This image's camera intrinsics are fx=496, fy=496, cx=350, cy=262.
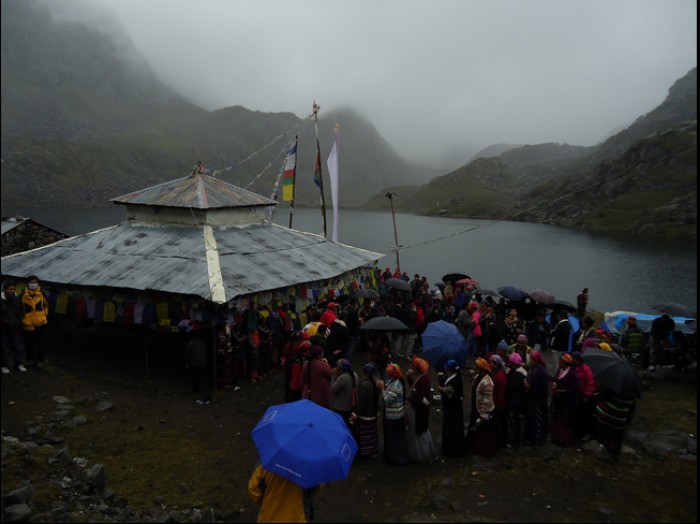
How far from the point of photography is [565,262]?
2194 inches

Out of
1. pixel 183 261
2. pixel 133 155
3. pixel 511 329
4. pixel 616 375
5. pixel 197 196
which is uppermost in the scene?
pixel 133 155

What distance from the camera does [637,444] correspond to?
9.91 metres

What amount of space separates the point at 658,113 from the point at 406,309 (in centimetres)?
19694

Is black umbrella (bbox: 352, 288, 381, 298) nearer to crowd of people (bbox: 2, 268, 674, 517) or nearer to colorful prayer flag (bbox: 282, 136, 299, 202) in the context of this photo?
crowd of people (bbox: 2, 268, 674, 517)

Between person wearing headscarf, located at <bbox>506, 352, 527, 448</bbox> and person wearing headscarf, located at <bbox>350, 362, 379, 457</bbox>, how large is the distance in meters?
2.57

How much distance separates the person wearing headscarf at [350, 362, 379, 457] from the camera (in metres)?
8.91

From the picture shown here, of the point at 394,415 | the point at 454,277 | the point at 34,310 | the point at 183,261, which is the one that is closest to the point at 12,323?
the point at 34,310

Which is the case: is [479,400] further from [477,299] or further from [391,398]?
[477,299]

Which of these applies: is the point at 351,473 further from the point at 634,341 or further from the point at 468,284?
the point at 468,284

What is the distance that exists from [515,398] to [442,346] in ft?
7.84

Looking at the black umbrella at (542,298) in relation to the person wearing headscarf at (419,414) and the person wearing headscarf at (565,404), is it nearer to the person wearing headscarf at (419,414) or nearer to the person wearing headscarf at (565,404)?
the person wearing headscarf at (565,404)

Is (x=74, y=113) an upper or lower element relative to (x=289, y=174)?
upper

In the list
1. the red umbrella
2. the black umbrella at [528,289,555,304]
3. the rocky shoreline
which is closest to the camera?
the rocky shoreline

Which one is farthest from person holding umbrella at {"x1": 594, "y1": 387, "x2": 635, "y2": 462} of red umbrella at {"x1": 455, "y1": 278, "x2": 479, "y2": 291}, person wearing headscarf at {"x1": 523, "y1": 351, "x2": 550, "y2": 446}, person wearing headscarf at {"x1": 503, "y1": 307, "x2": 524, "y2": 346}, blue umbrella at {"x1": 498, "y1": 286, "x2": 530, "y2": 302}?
red umbrella at {"x1": 455, "y1": 278, "x2": 479, "y2": 291}
